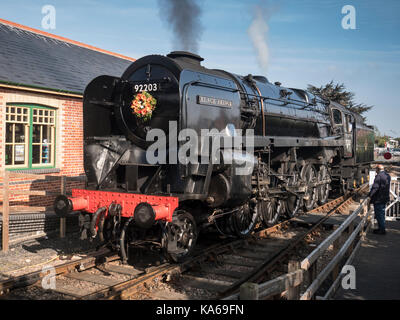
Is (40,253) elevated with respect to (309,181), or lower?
lower

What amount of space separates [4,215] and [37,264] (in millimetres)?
1540

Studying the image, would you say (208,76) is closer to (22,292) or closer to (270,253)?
(270,253)

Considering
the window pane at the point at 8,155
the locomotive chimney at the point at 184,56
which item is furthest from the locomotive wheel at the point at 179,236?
the window pane at the point at 8,155

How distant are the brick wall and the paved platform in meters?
6.54

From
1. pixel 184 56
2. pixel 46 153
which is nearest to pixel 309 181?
pixel 184 56

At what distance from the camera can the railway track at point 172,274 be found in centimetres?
499

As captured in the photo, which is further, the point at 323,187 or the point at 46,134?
the point at 323,187

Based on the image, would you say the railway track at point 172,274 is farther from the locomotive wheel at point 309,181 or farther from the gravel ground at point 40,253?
the locomotive wheel at point 309,181

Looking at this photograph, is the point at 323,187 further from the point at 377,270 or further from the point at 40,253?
the point at 40,253

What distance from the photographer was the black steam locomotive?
5.88m

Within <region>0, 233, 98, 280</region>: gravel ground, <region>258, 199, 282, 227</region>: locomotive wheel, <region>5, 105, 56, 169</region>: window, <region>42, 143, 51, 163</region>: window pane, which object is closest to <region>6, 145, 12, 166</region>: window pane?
<region>5, 105, 56, 169</region>: window

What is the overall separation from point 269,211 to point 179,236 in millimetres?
3419

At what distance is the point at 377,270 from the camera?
611cm

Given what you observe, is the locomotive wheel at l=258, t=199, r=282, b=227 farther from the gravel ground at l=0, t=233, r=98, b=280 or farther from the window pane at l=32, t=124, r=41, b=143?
the window pane at l=32, t=124, r=41, b=143
